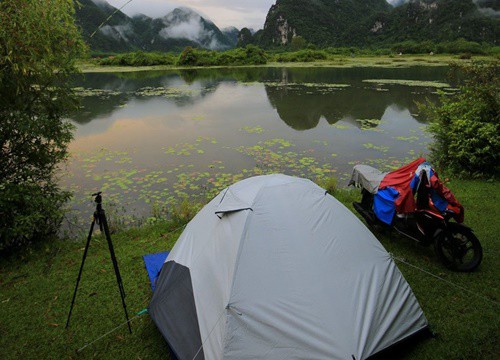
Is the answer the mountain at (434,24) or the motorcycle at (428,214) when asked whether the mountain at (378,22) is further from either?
the motorcycle at (428,214)

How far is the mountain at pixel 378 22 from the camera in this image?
8138 cm

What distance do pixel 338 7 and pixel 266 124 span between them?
14951 cm

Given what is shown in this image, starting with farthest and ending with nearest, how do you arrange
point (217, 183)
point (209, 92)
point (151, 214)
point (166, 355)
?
point (209, 92)
point (217, 183)
point (151, 214)
point (166, 355)

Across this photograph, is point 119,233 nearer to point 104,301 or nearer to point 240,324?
point 104,301

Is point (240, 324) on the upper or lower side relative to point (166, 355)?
upper

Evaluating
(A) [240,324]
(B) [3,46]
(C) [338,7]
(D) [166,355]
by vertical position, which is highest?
(C) [338,7]

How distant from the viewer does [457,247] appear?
4316 mm

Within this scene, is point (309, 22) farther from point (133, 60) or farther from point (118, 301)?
point (118, 301)

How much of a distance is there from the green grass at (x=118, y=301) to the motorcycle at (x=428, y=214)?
27 centimetres

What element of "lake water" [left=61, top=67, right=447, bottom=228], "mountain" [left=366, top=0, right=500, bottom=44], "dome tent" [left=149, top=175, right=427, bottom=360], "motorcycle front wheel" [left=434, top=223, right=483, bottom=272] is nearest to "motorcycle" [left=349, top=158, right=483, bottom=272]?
"motorcycle front wheel" [left=434, top=223, right=483, bottom=272]

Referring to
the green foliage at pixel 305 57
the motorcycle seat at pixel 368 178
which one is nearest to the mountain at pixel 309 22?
the green foliage at pixel 305 57

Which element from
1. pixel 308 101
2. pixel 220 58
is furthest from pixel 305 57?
pixel 308 101

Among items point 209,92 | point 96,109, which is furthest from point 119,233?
point 209,92

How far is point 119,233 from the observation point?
575cm
